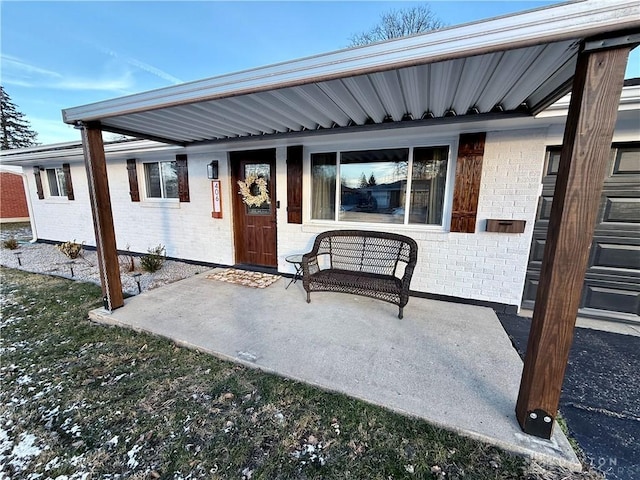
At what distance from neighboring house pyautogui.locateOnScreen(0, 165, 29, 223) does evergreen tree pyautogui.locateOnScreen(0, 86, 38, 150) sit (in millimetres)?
13343

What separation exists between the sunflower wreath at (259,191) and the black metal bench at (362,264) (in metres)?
1.36

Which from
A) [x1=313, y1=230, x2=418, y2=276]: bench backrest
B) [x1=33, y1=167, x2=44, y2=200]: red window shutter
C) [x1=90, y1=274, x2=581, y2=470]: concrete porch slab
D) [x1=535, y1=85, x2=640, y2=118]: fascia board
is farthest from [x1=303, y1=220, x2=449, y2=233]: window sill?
[x1=33, y1=167, x2=44, y2=200]: red window shutter

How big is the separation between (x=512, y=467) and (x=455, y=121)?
2913mm

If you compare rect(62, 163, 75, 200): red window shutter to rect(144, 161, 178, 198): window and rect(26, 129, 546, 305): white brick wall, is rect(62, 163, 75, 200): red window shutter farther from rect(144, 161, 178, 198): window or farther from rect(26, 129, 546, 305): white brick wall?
rect(144, 161, 178, 198): window

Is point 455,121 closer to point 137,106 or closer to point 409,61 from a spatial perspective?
point 409,61

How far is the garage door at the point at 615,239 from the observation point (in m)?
2.80

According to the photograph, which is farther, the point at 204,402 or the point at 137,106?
the point at 137,106

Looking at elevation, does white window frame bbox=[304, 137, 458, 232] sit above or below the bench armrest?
above

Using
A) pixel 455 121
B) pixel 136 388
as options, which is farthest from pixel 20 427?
pixel 455 121

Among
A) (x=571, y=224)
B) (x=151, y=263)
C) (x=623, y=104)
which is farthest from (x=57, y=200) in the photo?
(x=623, y=104)

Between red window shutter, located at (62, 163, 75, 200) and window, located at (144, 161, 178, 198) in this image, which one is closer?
window, located at (144, 161, 178, 198)

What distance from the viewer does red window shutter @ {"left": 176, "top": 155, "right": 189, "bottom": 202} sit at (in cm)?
495

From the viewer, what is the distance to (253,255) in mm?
4949

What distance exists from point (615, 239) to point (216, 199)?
5.65 metres
